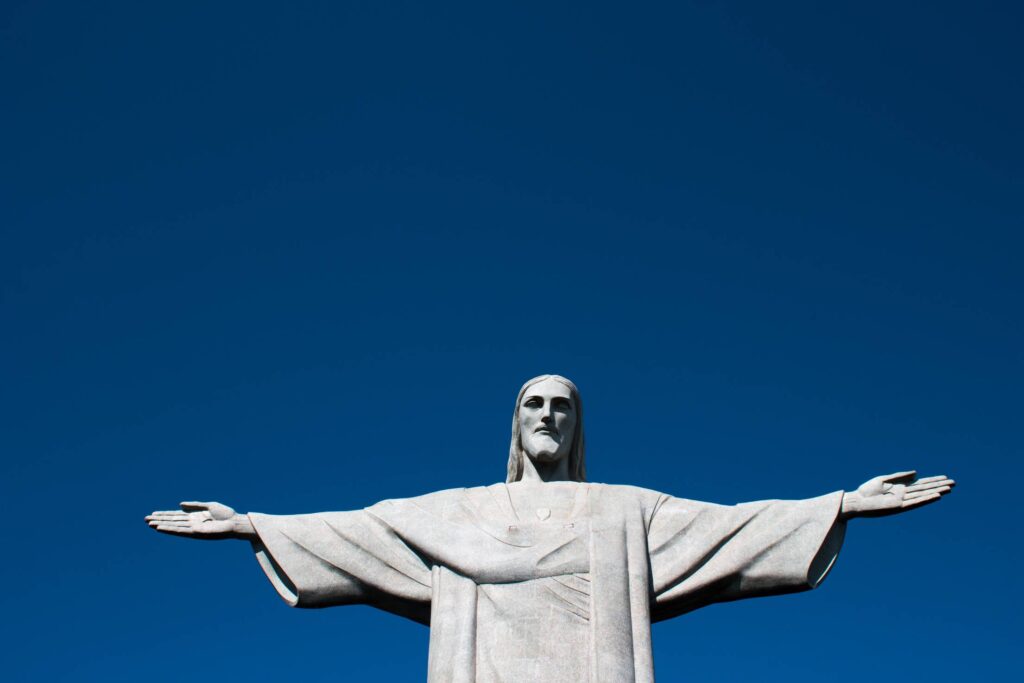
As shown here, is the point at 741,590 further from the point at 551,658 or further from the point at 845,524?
the point at 551,658

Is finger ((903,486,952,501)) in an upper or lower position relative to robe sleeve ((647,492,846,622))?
upper

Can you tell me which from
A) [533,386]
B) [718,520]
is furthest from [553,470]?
[718,520]

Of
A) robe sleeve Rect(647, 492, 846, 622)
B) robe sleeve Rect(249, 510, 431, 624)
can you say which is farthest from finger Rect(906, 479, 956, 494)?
robe sleeve Rect(249, 510, 431, 624)

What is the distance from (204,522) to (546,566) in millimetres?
3908

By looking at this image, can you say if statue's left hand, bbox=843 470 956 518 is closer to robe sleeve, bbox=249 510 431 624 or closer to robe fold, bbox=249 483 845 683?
robe fold, bbox=249 483 845 683

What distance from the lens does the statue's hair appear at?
17484mm

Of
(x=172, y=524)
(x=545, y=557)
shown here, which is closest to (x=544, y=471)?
(x=545, y=557)

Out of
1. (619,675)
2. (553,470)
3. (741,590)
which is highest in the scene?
(553,470)

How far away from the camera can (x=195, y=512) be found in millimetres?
16250

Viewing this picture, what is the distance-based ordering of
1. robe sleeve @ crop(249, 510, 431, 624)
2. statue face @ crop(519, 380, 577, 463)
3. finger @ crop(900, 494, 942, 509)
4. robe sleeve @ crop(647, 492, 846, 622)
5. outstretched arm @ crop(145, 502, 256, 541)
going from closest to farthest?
finger @ crop(900, 494, 942, 509) < robe sleeve @ crop(647, 492, 846, 622) < robe sleeve @ crop(249, 510, 431, 624) < outstretched arm @ crop(145, 502, 256, 541) < statue face @ crop(519, 380, 577, 463)

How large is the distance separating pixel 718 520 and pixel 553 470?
→ 7.09ft

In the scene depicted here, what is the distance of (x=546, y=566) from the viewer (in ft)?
50.6

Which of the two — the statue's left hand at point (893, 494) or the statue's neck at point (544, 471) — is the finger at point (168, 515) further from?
the statue's left hand at point (893, 494)

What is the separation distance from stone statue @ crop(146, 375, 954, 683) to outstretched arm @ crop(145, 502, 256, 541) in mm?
16
